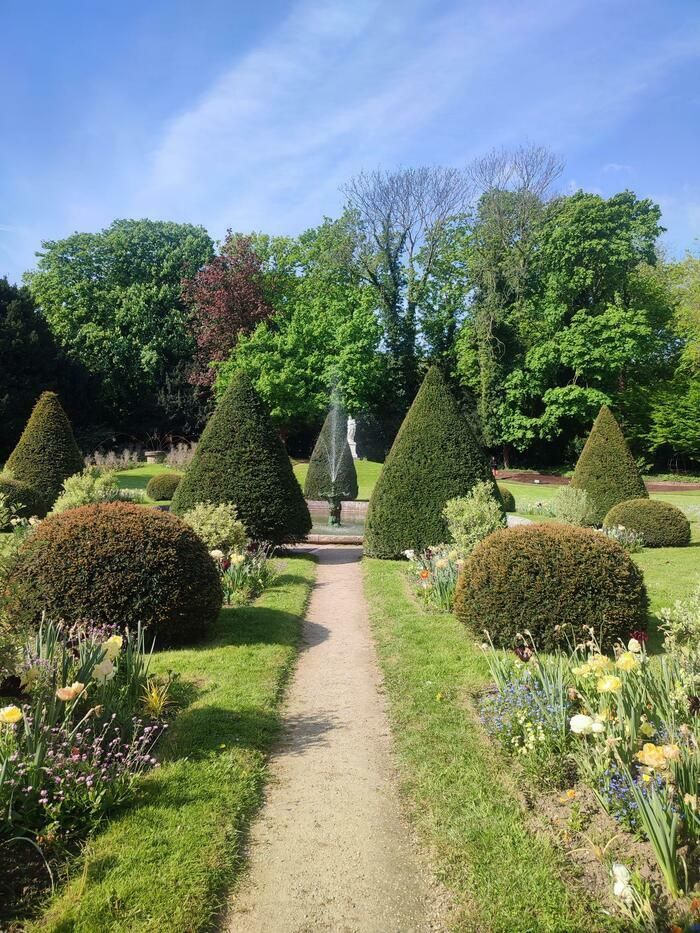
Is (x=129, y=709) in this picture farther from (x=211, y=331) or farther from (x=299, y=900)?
(x=211, y=331)

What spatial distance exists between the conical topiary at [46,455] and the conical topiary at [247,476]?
278 inches

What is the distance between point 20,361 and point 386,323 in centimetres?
2032

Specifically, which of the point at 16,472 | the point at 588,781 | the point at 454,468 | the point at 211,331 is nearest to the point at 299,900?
the point at 588,781

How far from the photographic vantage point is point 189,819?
127 inches

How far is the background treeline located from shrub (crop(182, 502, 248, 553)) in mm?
25059

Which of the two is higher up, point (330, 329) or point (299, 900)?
point (330, 329)

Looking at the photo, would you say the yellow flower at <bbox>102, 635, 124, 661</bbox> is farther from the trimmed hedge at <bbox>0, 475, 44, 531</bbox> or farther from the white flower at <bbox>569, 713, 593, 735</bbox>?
the trimmed hedge at <bbox>0, 475, 44, 531</bbox>

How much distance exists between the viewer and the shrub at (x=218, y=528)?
908 cm

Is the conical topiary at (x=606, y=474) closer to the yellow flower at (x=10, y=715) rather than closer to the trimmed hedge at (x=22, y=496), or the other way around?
the trimmed hedge at (x=22, y=496)

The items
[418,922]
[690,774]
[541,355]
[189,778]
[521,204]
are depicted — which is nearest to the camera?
[418,922]

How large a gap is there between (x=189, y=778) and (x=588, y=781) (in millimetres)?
2258

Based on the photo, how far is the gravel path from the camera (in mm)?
2646

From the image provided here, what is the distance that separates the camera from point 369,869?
116 inches

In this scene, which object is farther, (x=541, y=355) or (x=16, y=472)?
(x=541, y=355)
